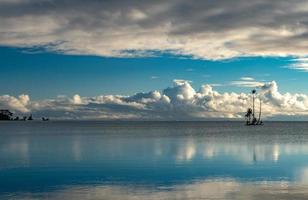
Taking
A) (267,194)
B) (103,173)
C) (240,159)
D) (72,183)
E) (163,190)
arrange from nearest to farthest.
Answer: (267,194), (163,190), (72,183), (103,173), (240,159)

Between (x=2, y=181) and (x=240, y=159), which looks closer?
(x=2, y=181)

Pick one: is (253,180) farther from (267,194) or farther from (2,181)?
(2,181)

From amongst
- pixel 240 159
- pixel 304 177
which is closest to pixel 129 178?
pixel 304 177

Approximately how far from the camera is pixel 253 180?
1822 inches

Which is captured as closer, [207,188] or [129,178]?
[207,188]

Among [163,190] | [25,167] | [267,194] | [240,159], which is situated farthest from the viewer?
[240,159]

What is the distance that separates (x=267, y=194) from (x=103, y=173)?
1963 centimetres

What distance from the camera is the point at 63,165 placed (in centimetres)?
6000

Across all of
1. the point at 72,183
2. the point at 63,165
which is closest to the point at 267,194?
the point at 72,183

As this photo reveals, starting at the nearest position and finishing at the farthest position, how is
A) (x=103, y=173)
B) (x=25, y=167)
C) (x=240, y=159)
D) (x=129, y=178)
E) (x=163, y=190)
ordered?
(x=163, y=190) → (x=129, y=178) → (x=103, y=173) → (x=25, y=167) → (x=240, y=159)

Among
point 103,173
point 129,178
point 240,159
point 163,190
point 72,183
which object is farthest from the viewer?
point 240,159

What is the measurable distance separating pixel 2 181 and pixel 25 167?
41.8ft

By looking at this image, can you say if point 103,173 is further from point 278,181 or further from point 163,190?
point 278,181

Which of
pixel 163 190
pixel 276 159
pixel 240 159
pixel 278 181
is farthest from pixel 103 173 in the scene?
pixel 276 159
